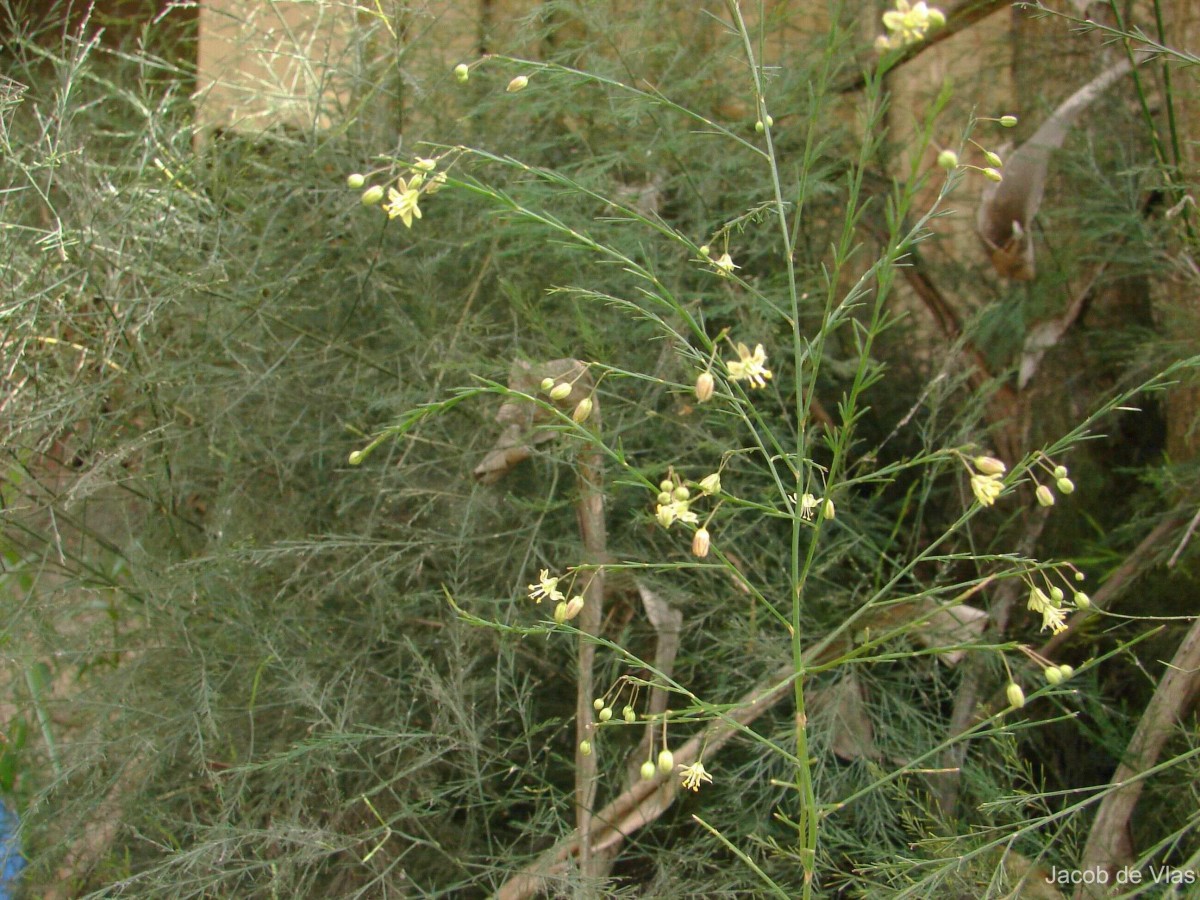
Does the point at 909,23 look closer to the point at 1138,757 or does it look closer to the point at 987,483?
the point at 987,483

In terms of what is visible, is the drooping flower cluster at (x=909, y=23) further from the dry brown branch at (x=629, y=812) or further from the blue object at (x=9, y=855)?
the blue object at (x=9, y=855)

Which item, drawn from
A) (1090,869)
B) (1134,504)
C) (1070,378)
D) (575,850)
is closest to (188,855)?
(575,850)

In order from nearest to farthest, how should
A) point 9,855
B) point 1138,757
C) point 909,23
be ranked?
point 909,23
point 1138,757
point 9,855

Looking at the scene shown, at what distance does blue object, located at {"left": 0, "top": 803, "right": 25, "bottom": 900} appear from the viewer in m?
1.44

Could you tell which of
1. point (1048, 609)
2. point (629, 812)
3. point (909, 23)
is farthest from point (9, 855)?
point (909, 23)

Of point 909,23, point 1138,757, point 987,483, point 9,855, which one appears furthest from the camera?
point 9,855

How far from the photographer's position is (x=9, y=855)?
4.80ft

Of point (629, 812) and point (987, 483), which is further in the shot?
point (629, 812)

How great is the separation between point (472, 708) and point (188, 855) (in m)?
0.36

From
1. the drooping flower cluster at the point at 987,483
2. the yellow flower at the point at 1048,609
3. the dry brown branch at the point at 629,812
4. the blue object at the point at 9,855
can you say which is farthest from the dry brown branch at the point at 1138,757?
the blue object at the point at 9,855

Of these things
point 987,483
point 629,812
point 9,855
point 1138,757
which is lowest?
point 9,855

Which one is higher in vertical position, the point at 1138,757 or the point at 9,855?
the point at 1138,757

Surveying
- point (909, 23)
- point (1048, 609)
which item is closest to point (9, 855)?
point (1048, 609)

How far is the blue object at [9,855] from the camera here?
1444 mm
